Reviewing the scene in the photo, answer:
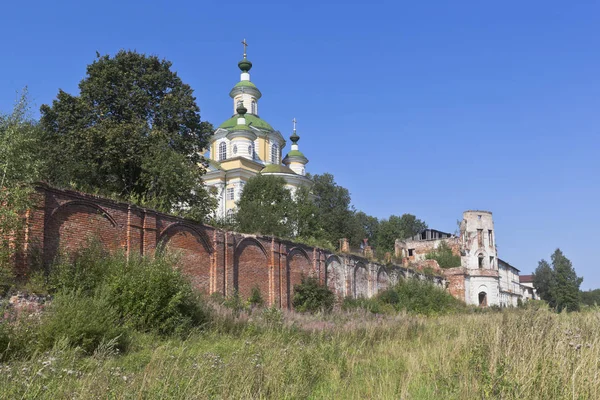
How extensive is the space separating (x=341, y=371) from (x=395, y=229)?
2568 inches

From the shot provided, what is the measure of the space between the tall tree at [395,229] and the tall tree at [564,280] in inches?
720

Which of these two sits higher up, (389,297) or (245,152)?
(245,152)

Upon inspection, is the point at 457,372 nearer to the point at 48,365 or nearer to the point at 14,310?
the point at 48,365

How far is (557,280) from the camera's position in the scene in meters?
65.2

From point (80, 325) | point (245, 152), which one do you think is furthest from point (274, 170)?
point (80, 325)

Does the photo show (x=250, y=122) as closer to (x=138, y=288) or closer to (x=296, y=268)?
(x=296, y=268)

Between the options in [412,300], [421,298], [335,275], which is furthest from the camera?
[421,298]

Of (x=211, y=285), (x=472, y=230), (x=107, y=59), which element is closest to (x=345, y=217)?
(x=472, y=230)

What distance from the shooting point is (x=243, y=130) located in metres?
52.0

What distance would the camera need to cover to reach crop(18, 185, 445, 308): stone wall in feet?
44.1

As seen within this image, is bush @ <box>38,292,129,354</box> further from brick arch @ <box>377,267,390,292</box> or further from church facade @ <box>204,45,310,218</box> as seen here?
church facade @ <box>204,45,310,218</box>

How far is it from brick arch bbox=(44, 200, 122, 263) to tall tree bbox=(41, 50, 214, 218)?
6.68 m

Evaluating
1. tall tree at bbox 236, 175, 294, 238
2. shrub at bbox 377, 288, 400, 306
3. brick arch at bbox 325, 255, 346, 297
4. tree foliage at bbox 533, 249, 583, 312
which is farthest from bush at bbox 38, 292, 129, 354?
tree foliage at bbox 533, 249, 583, 312

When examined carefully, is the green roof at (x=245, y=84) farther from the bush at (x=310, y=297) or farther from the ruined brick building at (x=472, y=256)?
the bush at (x=310, y=297)
